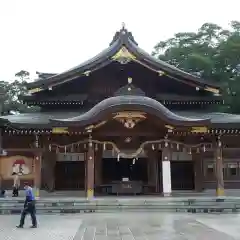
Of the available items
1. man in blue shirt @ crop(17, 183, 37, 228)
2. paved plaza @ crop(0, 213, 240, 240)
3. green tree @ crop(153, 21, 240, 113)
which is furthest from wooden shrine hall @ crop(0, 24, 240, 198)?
green tree @ crop(153, 21, 240, 113)

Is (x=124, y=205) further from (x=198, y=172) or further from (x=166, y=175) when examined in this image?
(x=198, y=172)

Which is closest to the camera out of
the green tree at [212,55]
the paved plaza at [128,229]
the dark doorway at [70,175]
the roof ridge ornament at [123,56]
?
the paved plaza at [128,229]

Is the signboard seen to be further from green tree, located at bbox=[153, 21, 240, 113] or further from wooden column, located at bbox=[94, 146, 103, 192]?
green tree, located at bbox=[153, 21, 240, 113]

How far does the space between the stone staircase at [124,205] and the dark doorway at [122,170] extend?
470cm

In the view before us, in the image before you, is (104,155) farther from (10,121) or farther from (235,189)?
(235,189)

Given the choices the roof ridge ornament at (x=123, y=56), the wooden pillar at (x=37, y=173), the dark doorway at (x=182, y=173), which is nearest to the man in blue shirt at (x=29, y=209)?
the wooden pillar at (x=37, y=173)

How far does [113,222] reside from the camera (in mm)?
13117

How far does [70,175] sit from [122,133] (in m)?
4.51

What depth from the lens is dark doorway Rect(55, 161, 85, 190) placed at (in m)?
22.0

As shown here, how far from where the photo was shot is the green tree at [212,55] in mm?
40156

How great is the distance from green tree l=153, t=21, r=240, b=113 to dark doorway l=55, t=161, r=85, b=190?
20.4 meters

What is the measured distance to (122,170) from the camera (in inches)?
879

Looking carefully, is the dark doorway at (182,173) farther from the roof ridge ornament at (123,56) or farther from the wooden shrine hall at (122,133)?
the roof ridge ornament at (123,56)

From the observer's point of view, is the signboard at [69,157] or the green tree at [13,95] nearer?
the signboard at [69,157]
